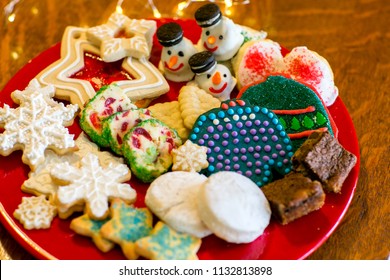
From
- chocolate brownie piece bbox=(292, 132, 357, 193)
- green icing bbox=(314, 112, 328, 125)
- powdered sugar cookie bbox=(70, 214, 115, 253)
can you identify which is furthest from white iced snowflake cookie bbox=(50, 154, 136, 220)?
green icing bbox=(314, 112, 328, 125)

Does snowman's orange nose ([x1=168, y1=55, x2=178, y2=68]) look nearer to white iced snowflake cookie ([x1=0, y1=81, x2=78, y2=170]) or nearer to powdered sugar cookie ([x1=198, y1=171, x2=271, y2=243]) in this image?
white iced snowflake cookie ([x1=0, y1=81, x2=78, y2=170])

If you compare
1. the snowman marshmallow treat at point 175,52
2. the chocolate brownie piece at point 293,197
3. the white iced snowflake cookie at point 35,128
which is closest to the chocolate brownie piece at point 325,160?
the chocolate brownie piece at point 293,197

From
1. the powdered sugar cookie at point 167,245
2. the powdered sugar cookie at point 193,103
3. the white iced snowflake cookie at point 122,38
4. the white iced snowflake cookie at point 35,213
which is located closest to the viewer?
the powdered sugar cookie at point 167,245

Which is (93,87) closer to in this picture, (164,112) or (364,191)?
(164,112)

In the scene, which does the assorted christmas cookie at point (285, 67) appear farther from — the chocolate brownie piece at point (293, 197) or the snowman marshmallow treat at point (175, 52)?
the chocolate brownie piece at point (293, 197)

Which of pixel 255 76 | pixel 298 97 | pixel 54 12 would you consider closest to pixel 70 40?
pixel 54 12

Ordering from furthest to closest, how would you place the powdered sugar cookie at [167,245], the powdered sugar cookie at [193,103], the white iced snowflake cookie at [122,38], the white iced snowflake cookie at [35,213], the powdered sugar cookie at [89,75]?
the white iced snowflake cookie at [122,38] → the powdered sugar cookie at [89,75] → the powdered sugar cookie at [193,103] → the white iced snowflake cookie at [35,213] → the powdered sugar cookie at [167,245]
